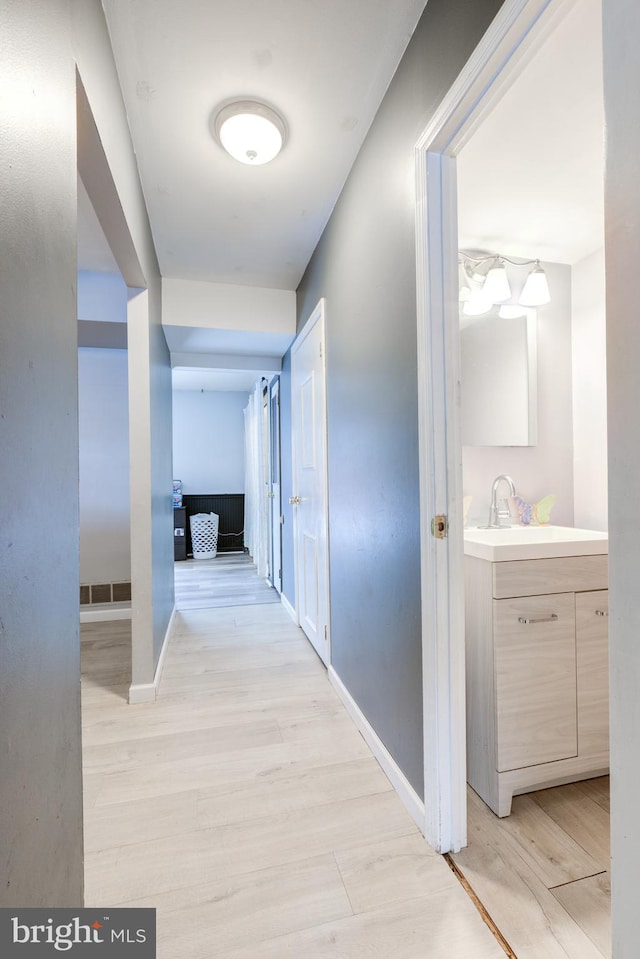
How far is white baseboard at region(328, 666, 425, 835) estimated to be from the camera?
1300 millimetres

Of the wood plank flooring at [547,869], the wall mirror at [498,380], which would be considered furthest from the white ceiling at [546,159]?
the wood plank flooring at [547,869]

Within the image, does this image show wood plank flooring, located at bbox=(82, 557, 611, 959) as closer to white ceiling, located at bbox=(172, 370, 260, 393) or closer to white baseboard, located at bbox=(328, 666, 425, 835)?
white baseboard, located at bbox=(328, 666, 425, 835)

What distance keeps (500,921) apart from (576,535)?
130 centimetres

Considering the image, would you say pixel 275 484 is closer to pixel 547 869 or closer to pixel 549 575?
pixel 549 575

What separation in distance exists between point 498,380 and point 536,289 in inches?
18.2

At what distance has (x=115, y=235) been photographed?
167 cm

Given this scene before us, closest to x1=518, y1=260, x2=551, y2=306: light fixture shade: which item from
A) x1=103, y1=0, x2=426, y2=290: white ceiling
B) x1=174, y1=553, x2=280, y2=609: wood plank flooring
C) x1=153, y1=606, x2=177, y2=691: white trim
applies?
x1=103, y1=0, x2=426, y2=290: white ceiling

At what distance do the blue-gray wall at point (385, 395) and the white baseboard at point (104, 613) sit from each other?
2137 millimetres

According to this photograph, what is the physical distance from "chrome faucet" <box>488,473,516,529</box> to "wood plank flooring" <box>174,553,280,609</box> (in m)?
2.26

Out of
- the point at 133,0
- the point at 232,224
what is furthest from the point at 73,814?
the point at 232,224

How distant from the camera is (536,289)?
2051 mm

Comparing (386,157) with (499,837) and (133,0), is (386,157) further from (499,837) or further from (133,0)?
(499,837)

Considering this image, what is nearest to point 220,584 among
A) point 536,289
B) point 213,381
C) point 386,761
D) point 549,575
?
point 213,381

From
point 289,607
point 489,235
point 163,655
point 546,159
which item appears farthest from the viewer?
point 289,607
